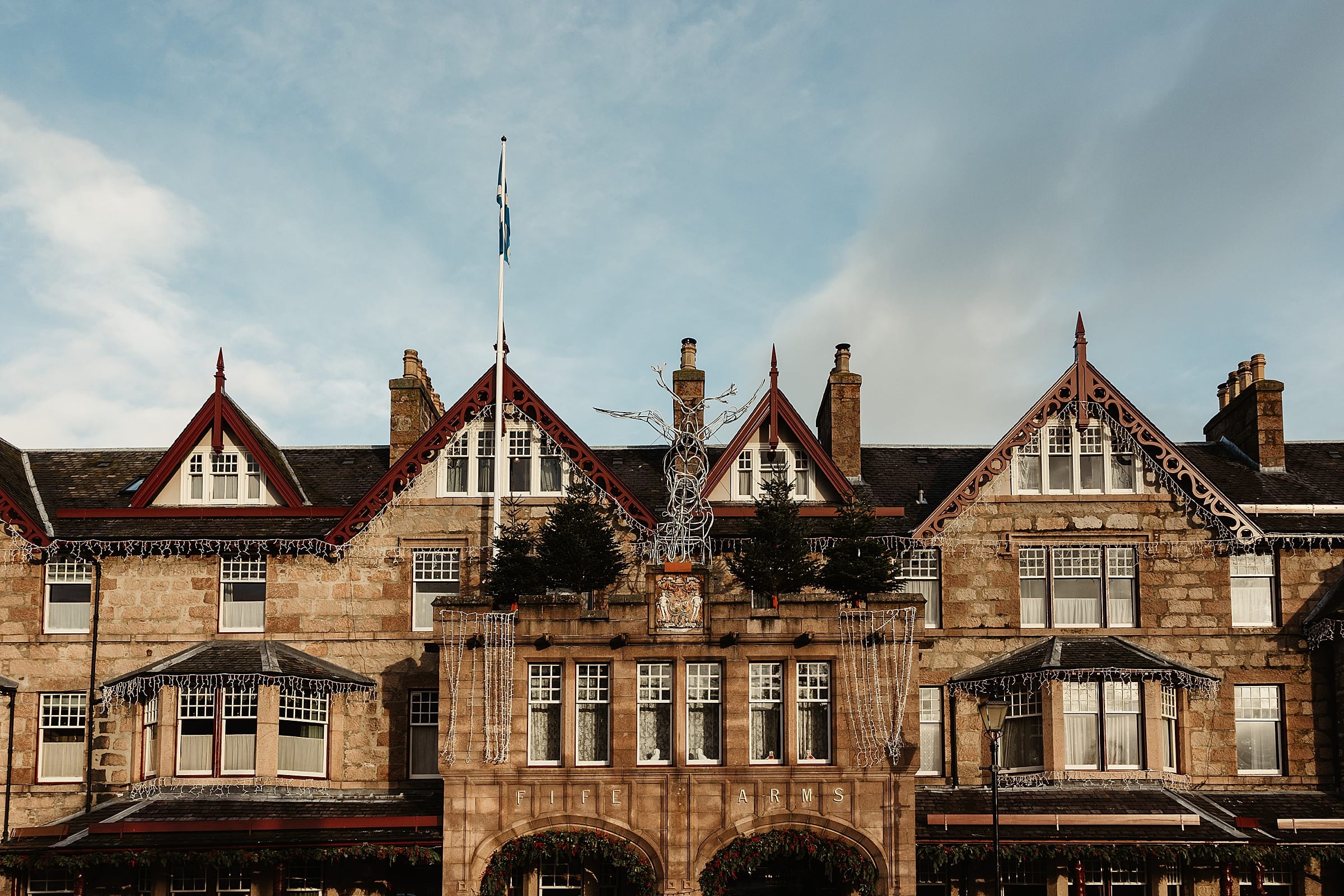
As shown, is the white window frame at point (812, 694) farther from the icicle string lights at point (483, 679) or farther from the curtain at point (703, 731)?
the icicle string lights at point (483, 679)

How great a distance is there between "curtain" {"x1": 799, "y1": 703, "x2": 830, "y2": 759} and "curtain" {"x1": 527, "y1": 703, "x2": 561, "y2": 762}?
5125mm

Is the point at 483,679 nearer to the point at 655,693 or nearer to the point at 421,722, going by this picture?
the point at 655,693

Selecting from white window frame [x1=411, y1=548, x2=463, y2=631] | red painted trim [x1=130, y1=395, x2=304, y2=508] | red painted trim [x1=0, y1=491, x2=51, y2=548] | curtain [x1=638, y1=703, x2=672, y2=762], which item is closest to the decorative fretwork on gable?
curtain [x1=638, y1=703, x2=672, y2=762]

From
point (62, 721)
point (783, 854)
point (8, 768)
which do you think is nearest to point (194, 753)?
point (62, 721)

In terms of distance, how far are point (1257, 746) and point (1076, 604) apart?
17.5ft

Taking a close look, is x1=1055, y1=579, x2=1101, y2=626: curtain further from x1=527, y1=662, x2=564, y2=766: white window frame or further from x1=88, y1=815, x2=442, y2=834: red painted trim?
x1=88, y1=815, x2=442, y2=834: red painted trim

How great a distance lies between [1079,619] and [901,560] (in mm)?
4528

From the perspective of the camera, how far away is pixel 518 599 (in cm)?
3112

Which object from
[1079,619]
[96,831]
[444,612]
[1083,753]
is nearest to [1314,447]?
[1079,619]

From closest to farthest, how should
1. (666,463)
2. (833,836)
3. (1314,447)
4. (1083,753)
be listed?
1. (833,836)
2. (1083,753)
3. (666,463)
4. (1314,447)

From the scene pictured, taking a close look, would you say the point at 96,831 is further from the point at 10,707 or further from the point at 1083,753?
the point at 1083,753

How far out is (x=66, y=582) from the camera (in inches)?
1396

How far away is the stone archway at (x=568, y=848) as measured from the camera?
29875 millimetres

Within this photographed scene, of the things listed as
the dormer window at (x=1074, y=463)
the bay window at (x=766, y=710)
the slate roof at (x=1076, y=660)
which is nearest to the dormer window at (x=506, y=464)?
the bay window at (x=766, y=710)
